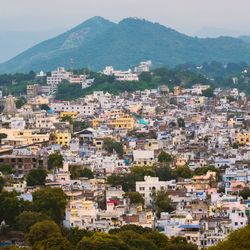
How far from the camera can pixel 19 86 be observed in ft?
305

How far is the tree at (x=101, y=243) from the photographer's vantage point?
87.6 ft

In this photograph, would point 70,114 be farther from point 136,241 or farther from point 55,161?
point 136,241

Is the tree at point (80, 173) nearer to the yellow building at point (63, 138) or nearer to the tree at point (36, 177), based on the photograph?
the tree at point (36, 177)

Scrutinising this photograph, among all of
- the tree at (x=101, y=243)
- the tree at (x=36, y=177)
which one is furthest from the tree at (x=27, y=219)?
the tree at (x=36, y=177)

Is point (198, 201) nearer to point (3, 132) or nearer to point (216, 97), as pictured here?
point (3, 132)

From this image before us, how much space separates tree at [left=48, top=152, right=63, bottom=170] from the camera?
4362 cm

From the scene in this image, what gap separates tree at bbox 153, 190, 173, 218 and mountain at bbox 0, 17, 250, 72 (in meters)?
125

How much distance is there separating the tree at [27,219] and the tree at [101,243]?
3985 millimetres

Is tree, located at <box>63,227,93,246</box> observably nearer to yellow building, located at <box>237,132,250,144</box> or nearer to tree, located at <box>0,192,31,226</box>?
tree, located at <box>0,192,31,226</box>

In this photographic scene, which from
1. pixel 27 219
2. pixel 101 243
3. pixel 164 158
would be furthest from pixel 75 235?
pixel 164 158

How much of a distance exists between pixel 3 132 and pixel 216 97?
30.3 metres

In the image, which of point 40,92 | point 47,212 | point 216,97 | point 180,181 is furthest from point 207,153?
point 40,92

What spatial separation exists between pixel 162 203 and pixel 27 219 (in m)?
5.51

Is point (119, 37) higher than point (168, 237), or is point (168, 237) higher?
point (119, 37)
